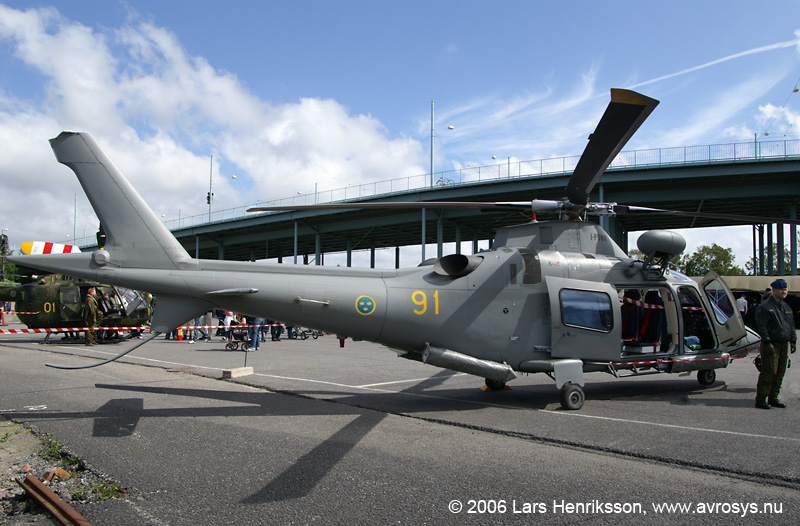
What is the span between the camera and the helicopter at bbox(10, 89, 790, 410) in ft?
23.1

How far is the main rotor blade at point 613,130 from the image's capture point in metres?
5.96

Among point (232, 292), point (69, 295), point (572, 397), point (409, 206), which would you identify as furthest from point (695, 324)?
point (69, 295)

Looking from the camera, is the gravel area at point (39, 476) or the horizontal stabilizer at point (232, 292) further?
the horizontal stabilizer at point (232, 292)

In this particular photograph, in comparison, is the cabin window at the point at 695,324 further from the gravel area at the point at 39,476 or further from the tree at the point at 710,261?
the tree at the point at 710,261

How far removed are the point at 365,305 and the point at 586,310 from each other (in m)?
3.59

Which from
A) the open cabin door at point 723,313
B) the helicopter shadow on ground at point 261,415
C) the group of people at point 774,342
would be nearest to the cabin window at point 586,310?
the group of people at point 774,342

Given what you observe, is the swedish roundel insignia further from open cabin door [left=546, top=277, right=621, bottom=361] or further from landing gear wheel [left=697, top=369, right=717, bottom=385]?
landing gear wheel [left=697, top=369, right=717, bottom=385]

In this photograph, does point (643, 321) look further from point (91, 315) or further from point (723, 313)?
point (91, 315)

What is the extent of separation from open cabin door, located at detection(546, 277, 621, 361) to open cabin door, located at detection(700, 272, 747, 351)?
2411 millimetres

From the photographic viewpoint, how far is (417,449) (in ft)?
18.3

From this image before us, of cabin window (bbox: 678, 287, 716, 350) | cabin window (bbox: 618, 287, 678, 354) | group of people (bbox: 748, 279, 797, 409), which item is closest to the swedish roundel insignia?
cabin window (bbox: 618, 287, 678, 354)

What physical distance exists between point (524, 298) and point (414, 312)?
1.88 meters

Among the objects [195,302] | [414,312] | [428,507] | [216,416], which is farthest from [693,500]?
[195,302]

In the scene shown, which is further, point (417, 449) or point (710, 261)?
point (710, 261)
